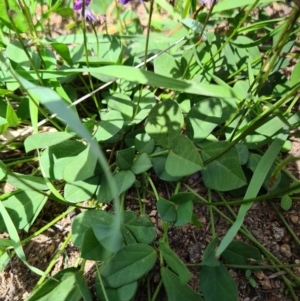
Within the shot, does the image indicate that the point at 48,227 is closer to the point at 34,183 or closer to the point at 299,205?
the point at 34,183

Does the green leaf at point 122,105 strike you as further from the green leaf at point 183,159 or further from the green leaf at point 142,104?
the green leaf at point 183,159

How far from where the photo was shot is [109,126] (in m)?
0.93

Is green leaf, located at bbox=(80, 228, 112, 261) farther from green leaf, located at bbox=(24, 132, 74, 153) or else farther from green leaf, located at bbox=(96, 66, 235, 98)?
green leaf, located at bbox=(96, 66, 235, 98)

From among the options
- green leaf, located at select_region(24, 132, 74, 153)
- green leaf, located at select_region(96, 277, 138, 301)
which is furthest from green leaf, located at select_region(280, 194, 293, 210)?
green leaf, located at select_region(24, 132, 74, 153)

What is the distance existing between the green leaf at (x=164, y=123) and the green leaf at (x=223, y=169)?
2.9 inches

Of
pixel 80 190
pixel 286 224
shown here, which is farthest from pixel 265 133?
pixel 80 190

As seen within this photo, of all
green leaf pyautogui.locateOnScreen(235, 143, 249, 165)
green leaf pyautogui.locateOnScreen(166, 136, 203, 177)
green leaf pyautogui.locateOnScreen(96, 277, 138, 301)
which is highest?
green leaf pyautogui.locateOnScreen(166, 136, 203, 177)

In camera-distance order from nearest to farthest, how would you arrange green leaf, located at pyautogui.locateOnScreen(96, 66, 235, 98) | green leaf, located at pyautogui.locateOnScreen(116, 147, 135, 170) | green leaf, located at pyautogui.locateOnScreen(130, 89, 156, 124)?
green leaf, located at pyautogui.locateOnScreen(96, 66, 235, 98)
green leaf, located at pyautogui.locateOnScreen(116, 147, 135, 170)
green leaf, located at pyautogui.locateOnScreen(130, 89, 156, 124)

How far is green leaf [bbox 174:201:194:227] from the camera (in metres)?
0.81

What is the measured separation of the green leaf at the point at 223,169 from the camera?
856mm

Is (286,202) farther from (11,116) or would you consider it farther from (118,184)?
(11,116)

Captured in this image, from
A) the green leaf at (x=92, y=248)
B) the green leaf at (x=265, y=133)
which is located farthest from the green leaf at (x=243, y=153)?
the green leaf at (x=92, y=248)

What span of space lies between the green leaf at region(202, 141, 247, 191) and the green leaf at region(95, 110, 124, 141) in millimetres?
186

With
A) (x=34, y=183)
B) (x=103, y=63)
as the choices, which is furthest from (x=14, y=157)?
(x=103, y=63)
